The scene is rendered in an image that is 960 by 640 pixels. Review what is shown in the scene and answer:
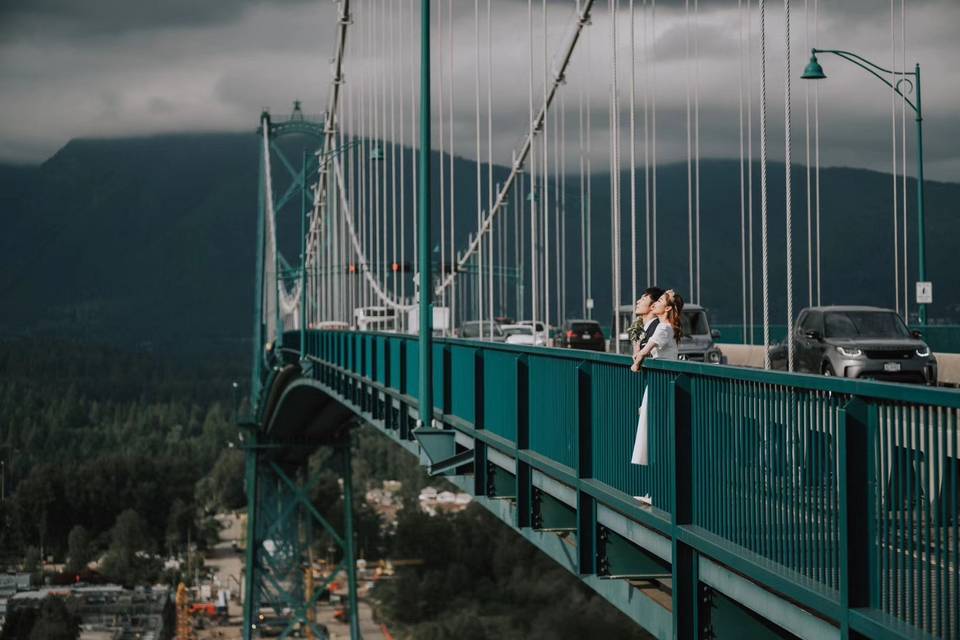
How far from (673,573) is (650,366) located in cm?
139

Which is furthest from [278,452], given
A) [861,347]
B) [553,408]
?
[553,408]

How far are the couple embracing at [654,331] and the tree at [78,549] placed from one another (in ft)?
390

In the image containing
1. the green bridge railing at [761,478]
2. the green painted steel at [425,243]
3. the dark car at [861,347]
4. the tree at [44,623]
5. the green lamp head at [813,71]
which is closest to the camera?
the green bridge railing at [761,478]

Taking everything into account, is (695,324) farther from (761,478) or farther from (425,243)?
(761,478)

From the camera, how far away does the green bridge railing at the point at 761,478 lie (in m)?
5.54

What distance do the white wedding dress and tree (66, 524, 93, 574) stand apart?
119m

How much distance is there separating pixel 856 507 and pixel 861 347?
12985 mm

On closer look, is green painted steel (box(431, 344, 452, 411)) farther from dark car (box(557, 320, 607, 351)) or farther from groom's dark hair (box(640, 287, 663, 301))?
→ dark car (box(557, 320, 607, 351))

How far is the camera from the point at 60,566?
12850 centimetres

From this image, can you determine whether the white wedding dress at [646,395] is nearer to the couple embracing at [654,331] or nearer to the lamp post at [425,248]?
the couple embracing at [654,331]

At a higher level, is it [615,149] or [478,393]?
[615,149]

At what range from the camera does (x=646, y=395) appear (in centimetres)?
907

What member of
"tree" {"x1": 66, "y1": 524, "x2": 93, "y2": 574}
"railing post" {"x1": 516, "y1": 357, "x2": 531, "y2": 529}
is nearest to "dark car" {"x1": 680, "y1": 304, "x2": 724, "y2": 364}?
"railing post" {"x1": 516, "y1": 357, "x2": 531, "y2": 529}

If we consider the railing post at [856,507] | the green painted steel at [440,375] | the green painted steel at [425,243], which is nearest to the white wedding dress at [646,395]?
the railing post at [856,507]
